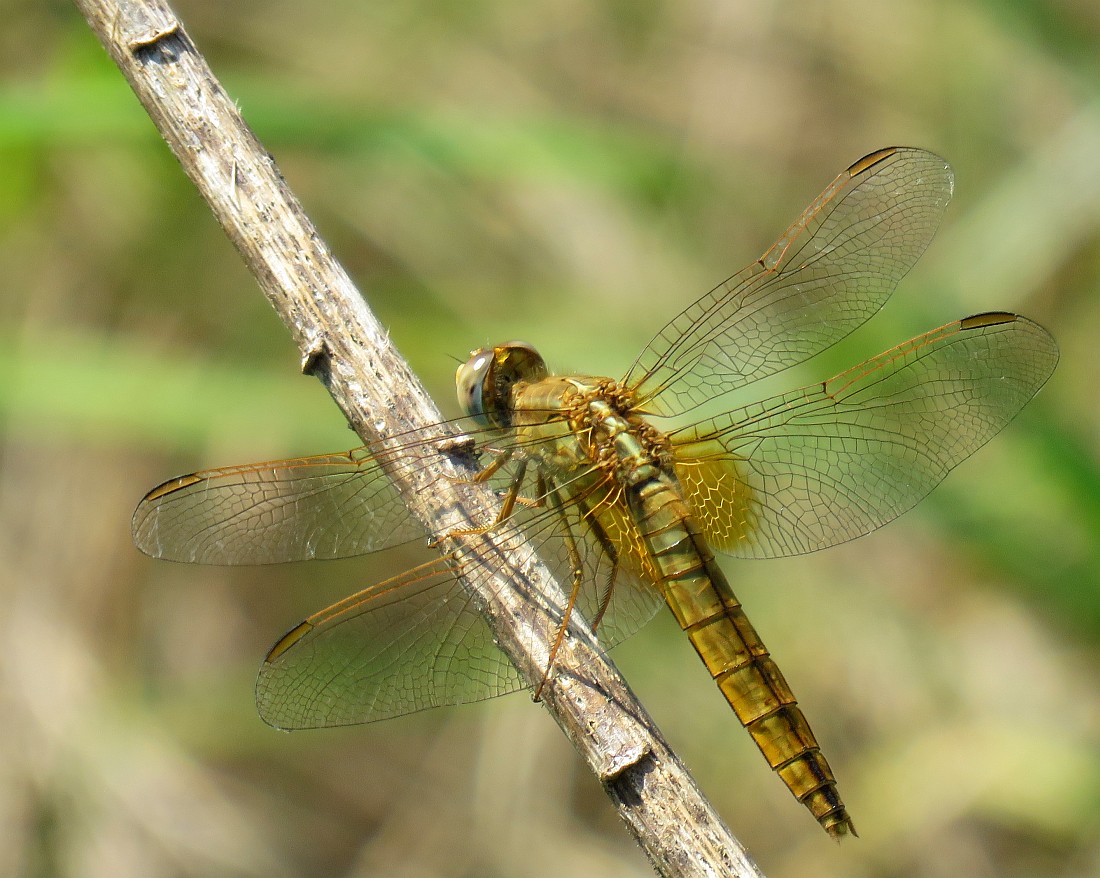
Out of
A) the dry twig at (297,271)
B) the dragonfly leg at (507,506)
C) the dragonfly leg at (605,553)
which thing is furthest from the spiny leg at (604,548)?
the dry twig at (297,271)

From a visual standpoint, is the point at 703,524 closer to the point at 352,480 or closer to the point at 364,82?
the point at 352,480

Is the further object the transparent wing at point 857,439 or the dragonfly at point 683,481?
the transparent wing at point 857,439

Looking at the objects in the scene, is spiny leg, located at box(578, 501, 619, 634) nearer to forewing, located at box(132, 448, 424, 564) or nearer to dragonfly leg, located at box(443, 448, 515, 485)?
dragonfly leg, located at box(443, 448, 515, 485)

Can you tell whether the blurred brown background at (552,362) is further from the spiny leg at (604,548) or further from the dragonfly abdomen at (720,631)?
the spiny leg at (604,548)

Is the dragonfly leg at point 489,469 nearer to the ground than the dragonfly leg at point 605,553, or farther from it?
farther from it

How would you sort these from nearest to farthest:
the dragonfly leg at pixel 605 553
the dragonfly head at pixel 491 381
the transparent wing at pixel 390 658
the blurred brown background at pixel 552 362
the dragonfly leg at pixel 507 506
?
the dragonfly leg at pixel 507 506 → the transparent wing at pixel 390 658 → the dragonfly leg at pixel 605 553 → the dragonfly head at pixel 491 381 → the blurred brown background at pixel 552 362

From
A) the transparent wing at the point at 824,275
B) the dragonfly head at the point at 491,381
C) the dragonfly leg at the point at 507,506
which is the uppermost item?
the dragonfly head at the point at 491,381

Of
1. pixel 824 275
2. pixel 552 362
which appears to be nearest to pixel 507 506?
pixel 824 275

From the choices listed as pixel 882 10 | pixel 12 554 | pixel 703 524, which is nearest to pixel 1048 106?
pixel 882 10
